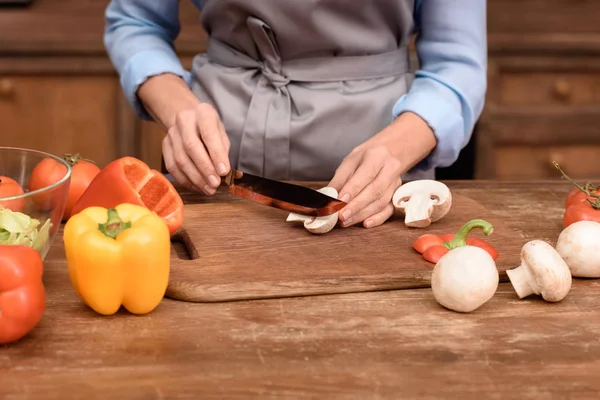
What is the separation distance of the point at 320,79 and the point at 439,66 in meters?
0.22

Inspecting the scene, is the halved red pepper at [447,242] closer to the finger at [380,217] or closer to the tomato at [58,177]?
the finger at [380,217]

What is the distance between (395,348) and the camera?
0.93m

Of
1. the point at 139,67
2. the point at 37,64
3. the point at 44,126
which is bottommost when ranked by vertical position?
the point at 44,126

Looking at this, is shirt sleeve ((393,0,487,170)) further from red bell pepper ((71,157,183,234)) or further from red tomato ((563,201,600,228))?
red bell pepper ((71,157,183,234))

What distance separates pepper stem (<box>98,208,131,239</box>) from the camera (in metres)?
0.98

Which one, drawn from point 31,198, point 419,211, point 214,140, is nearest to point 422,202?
point 419,211

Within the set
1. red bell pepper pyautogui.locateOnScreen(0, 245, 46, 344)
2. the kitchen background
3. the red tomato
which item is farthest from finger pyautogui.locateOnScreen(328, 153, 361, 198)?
the kitchen background

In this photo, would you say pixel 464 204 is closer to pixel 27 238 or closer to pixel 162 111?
pixel 162 111

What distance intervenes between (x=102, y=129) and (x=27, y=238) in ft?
5.66

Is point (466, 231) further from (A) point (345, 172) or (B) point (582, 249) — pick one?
(A) point (345, 172)

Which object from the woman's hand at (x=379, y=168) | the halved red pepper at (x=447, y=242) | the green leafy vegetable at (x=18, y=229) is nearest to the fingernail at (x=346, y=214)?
the woman's hand at (x=379, y=168)

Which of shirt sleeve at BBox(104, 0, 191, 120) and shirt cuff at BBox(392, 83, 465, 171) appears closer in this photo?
shirt cuff at BBox(392, 83, 465, 171)

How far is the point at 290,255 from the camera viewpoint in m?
1.17

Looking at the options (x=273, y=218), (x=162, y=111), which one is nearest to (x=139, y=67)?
(x=162, y=111)
